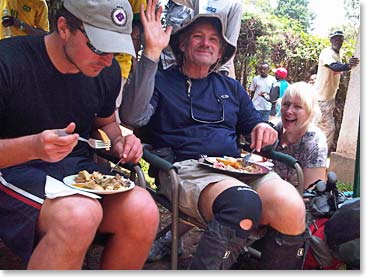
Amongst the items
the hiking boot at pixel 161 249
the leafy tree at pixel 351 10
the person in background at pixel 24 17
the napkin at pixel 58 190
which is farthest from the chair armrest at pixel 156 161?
the leafy tree at pixel 351 10

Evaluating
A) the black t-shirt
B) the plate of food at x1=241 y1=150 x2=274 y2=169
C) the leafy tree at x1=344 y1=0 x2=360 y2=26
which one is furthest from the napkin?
the leafy tree at x1=344 y1=0 x2=360 y2=26

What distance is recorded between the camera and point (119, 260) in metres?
1.77

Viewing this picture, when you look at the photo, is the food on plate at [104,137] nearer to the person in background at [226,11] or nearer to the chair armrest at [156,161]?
the chair armrest at [156,161]

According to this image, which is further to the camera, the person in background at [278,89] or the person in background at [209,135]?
the person in background at [278,89]

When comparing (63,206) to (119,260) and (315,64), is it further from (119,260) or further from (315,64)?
(315,64)

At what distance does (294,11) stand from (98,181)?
1033 centimetres

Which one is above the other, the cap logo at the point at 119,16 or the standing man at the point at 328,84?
the cap logo at the point at 119,16

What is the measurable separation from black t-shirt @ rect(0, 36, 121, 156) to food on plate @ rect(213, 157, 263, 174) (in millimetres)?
642

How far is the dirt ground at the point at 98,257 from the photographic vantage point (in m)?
2.16

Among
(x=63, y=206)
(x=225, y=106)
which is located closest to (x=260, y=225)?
(x=225, y=106)

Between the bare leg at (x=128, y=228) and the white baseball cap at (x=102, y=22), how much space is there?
0.54 meters

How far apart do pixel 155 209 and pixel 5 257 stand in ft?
3.58

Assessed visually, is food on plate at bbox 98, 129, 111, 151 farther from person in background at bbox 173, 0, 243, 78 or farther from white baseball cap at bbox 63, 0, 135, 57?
person in background at bbox 173, 0, 243, 78

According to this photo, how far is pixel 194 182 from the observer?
7.09 feet
